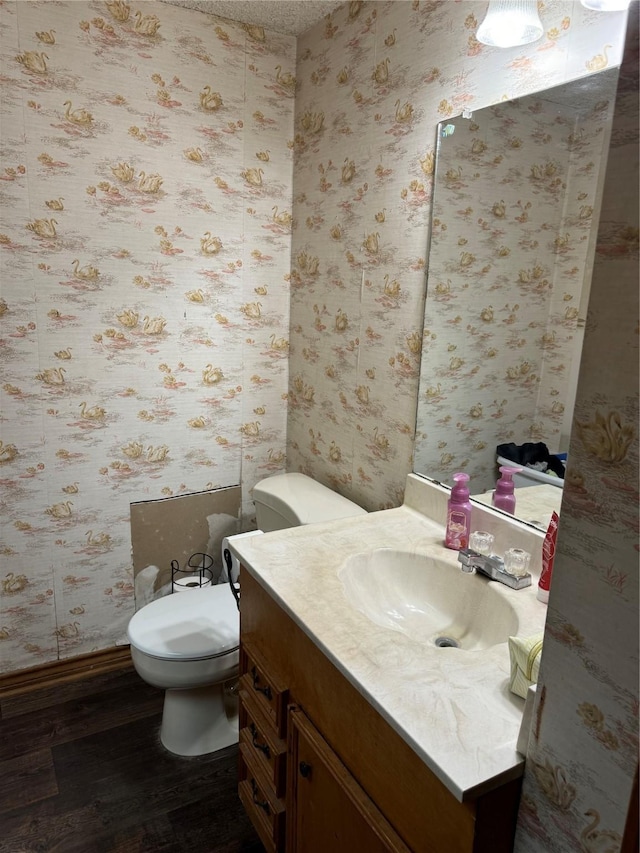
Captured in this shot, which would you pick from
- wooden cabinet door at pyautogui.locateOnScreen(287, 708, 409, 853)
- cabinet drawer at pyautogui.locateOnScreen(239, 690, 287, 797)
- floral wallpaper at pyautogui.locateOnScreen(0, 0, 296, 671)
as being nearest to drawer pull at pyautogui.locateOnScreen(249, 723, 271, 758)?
cabinet drawer at pyautogui.locateOnScreen(239, 690, 287, 797)

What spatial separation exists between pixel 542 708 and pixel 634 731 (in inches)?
5.6

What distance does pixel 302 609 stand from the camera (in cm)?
119

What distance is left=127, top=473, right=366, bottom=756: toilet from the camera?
1.80 m

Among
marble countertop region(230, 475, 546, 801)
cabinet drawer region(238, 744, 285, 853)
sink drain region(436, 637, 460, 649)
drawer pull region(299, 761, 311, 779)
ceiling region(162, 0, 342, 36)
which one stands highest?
ceiling region(162, 0, 342, 36)

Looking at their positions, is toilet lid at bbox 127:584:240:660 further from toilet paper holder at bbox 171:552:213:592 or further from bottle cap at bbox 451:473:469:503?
bottle cap at bbox 451:473:469:503

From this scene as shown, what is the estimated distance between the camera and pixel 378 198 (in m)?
1.84

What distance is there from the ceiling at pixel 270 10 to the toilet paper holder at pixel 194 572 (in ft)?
6.87

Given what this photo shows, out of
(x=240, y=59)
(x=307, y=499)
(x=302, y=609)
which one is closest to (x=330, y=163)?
(x=240, y=59)

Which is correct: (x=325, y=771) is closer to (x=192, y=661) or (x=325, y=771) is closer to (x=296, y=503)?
(x=192, y=661)

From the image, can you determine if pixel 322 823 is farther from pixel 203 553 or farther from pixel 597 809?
pixel 203 553

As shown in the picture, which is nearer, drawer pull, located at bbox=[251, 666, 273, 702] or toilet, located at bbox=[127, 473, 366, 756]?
drawer pull, located at bbox=[251, 666, 273, 702]

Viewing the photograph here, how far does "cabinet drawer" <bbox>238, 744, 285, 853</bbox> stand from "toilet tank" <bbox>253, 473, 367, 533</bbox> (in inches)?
28.5

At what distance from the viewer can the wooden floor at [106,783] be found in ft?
5.35

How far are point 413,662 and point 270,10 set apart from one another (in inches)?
85.5
